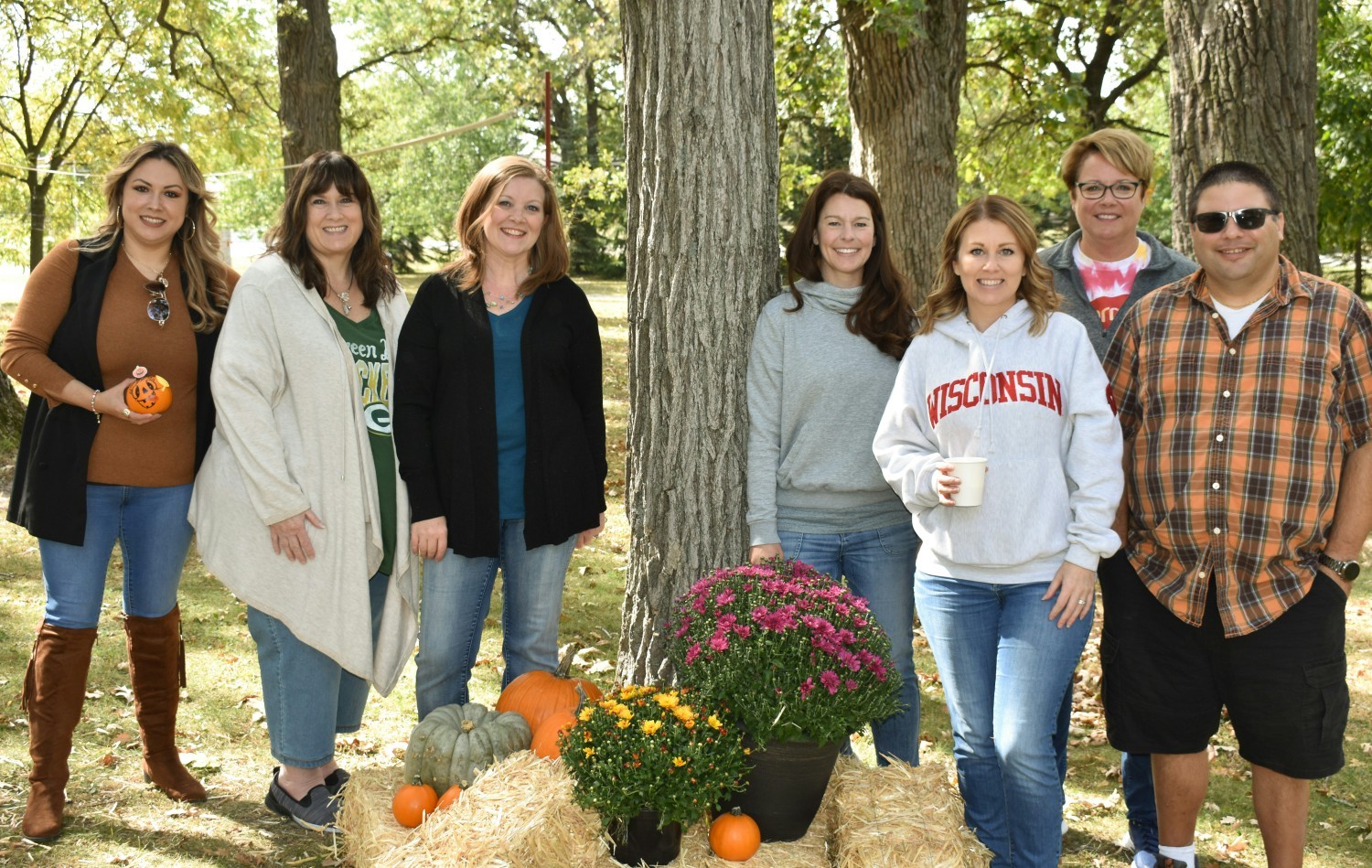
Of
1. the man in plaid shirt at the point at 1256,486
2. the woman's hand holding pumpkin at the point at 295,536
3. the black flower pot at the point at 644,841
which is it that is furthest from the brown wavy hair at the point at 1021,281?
the woman's hand holding pumpkin at the point at 295,536

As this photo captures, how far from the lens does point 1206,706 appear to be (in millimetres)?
3359

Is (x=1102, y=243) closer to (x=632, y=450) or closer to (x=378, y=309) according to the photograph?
(x=632, y=450)

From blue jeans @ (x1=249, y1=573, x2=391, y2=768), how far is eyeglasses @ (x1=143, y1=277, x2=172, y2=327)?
1059mm

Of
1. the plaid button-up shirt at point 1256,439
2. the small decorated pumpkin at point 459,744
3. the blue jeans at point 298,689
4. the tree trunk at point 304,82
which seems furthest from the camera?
the tree trunk at point 304,82

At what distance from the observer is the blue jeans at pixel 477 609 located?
3.72 metres

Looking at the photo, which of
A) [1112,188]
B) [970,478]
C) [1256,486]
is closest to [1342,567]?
[1256,486]

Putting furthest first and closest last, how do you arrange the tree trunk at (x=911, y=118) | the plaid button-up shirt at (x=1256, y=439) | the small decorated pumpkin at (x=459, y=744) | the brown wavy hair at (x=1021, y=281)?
the tree trunk at (x=911, y=118)
the small decorated pumpkin at (x=459, y=744)
the brown wavy hair at (x=1021, y=281)
the plaid button-up shirt at (x=1256, y=439)

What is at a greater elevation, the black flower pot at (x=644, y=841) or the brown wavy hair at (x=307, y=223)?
the brown wavy hair at (x=307, y=223)

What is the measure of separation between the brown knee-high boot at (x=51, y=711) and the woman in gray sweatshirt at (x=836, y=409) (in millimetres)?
2376

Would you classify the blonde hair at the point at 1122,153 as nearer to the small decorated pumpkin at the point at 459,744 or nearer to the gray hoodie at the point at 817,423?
the gray hoodie at the point at 817,423

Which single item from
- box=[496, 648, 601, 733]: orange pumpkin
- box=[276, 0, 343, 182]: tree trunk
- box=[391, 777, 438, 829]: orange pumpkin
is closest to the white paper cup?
box=[496, 648, 601, 733]: orange pumpkin

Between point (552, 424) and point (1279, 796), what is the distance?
2528mm

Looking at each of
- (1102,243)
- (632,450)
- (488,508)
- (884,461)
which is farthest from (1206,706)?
(488,508)

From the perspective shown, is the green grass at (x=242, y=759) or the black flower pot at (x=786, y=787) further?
the green grass at (x=242, y=759)
